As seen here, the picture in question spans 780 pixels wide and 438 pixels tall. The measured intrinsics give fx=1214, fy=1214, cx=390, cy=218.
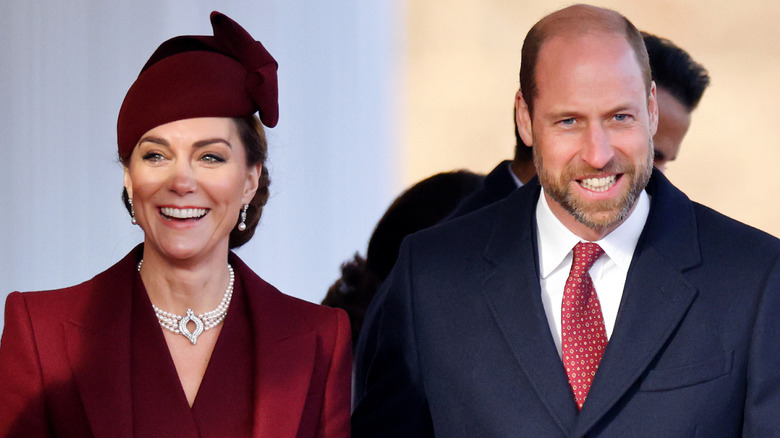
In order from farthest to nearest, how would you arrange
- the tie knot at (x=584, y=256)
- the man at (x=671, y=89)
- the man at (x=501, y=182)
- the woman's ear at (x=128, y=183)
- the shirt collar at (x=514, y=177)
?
the man at (x=671, y=89) < the shirt collar at (x=514, y=177) < the man at (x=501, y=182) < the woman's ear at (x=128, y=183) < the tie knot at (x=584, y=256)

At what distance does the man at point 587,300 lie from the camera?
7.57 ft

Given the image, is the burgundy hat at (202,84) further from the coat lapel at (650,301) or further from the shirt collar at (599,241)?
the coat lapel at (650,301)

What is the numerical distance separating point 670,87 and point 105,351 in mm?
2070

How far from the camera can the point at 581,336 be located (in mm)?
2377

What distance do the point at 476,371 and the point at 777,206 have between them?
3577 mm

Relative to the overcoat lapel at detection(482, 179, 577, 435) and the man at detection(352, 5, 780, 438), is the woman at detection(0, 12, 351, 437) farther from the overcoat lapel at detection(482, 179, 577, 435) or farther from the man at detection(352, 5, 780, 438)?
the overcoat lapel at detection(482, 179, 577, 435)

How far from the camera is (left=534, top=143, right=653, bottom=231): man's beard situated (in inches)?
94.1

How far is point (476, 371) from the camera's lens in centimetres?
244

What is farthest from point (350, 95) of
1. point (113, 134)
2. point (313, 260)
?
point (113, 134)

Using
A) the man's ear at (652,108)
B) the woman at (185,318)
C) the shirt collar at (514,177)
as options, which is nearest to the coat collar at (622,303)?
the man's ear at (652,108)

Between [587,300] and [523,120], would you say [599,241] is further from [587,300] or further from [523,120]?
[523,120]

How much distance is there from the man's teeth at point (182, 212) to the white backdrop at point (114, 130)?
6.51ft

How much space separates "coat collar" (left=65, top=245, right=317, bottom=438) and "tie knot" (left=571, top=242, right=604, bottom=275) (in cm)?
57

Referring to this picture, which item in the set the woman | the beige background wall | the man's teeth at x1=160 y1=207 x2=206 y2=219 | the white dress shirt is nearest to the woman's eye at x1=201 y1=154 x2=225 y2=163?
the woman
